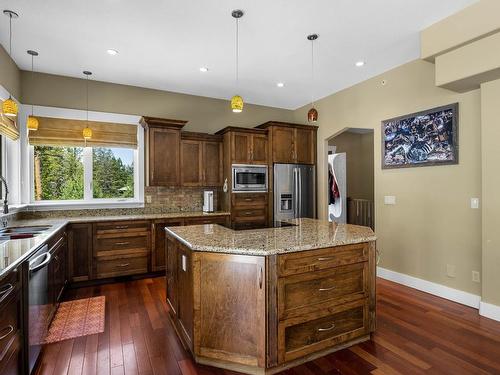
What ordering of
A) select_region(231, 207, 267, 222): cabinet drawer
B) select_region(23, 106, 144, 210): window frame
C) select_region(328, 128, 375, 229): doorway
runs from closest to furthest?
select_region(23, 106, 144, 210): window frame < select_region(231, 207, 267, 222): cabinet drawer < select_region(328, 128, 375, 229): doorway

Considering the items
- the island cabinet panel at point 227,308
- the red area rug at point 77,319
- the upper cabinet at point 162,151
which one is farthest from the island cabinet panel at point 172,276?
the upper cabinet at point 162,151

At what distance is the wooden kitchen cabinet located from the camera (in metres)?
3.71

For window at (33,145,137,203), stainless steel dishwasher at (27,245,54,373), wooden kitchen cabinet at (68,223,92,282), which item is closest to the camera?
stainless steel dishwasher at (27,245,54,373)

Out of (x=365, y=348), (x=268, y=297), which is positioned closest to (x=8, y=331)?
(x=268, y=297)

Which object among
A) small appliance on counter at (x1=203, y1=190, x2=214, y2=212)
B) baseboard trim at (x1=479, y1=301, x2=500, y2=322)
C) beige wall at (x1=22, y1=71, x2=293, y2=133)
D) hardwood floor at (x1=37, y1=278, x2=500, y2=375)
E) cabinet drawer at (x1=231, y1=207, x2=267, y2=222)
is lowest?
hardwood floor at (x1=37, y1=278, x2=500, y2=375)

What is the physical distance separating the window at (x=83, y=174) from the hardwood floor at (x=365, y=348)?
196 centimetres

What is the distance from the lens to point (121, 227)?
3963 mm

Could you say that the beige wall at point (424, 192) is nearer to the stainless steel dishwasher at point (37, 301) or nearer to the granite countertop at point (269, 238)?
the granite countertop at point (269, 238)

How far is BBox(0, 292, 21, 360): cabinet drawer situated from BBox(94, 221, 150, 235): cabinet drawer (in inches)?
87.5

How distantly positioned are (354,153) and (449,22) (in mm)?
4300

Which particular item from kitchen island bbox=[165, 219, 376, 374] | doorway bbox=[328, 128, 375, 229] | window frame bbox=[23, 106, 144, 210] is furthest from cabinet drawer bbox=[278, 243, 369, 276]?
doorway bbox=[328, 128, 375, 229]

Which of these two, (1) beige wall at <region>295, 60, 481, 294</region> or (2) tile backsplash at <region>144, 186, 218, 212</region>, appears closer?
(1) beige wall at <region>295, 60, 481, 294</region>

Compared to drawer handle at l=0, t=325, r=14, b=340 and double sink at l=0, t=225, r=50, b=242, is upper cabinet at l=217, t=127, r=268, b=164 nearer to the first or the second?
double sink at l=0, t=225, r=50, b=242

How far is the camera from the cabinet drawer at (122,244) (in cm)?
386
